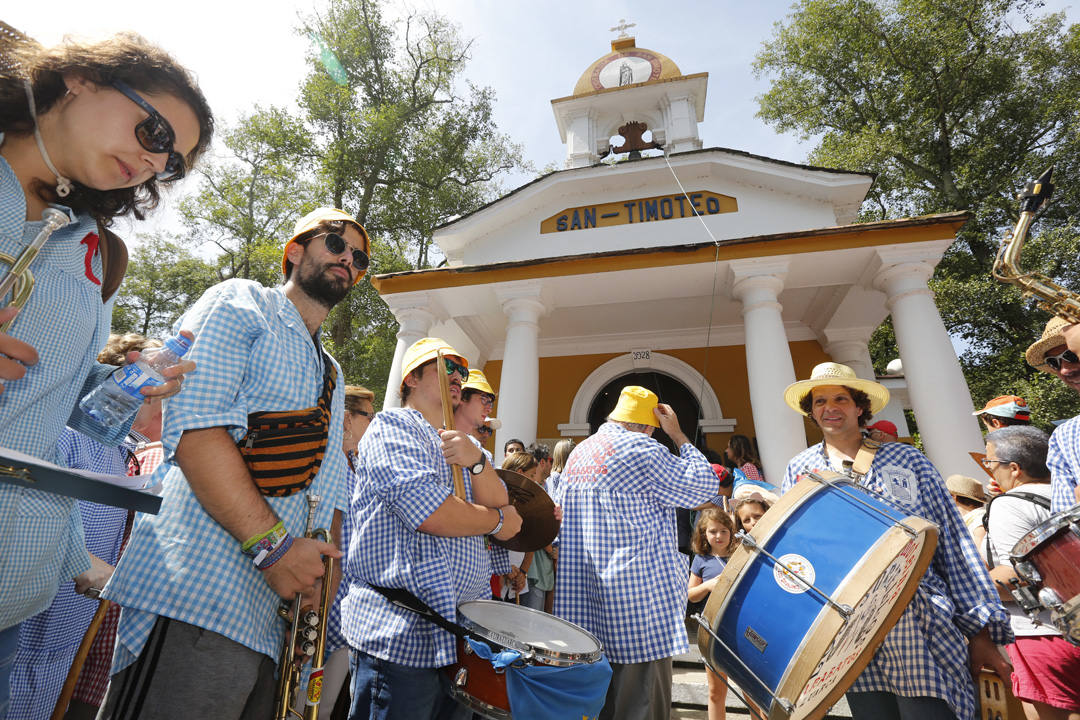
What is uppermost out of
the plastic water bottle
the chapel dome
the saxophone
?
the chapel dome

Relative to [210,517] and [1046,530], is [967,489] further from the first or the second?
[210,517]

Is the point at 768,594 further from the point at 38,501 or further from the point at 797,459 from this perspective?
the point at 38,501

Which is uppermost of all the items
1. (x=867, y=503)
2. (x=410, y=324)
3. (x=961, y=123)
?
(x=961, y=123)

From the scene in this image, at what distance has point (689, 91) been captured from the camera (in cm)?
1121

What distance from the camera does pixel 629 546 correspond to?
9.30 feet

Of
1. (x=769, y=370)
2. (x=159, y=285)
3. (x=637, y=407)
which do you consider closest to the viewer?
(x=637, y=407)

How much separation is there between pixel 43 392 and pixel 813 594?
102 inches

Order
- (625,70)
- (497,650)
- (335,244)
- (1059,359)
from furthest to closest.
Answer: (625,70) → (1059,359) → (335,244) → (497,650)

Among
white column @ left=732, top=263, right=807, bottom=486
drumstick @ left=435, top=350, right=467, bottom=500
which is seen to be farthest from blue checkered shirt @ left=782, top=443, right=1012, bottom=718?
white column @ left=732, top=263, right=807, bottom=486

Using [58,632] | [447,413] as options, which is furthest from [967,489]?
[58,632]

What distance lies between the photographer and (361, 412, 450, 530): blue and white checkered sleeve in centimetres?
190

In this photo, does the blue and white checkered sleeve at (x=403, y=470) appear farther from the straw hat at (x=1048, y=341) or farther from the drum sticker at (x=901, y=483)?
the straw hat at (x=1048, y=341)

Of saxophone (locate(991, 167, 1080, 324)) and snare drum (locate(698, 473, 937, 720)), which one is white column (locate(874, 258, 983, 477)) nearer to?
saxophone (locate(991, 167, 1080, 324))

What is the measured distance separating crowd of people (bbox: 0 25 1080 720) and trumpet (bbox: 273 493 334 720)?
23 mm
